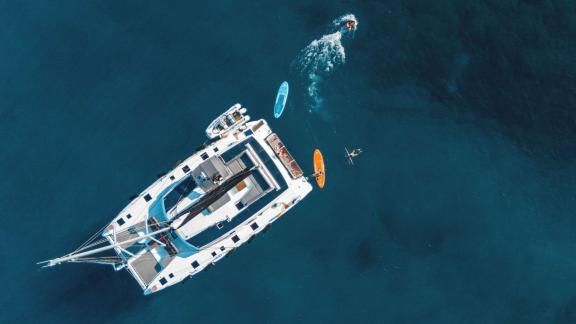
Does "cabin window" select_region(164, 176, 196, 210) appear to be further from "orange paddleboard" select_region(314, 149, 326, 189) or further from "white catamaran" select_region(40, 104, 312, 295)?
"orange paddleboard" select_region(314, 149, 326, 189)

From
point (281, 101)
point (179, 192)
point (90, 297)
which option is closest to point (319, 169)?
point (281, 101)

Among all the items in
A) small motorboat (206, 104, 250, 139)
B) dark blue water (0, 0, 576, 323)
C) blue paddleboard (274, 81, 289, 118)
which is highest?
small motorboat (206, 104, 250, 139)

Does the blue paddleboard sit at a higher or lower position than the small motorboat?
lower

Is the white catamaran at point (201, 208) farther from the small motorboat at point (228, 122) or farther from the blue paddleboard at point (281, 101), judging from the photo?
the blue paddleboard at point (281, 101)

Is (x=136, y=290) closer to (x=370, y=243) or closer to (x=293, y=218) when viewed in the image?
(x=293, y=218)

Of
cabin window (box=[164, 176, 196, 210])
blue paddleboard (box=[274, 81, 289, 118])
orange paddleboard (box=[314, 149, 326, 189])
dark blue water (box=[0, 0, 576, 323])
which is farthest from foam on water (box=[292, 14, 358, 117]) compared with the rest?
cabin window (box=[164, 176, 196, 210])

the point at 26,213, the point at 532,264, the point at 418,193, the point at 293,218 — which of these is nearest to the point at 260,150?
the point at 293,218
